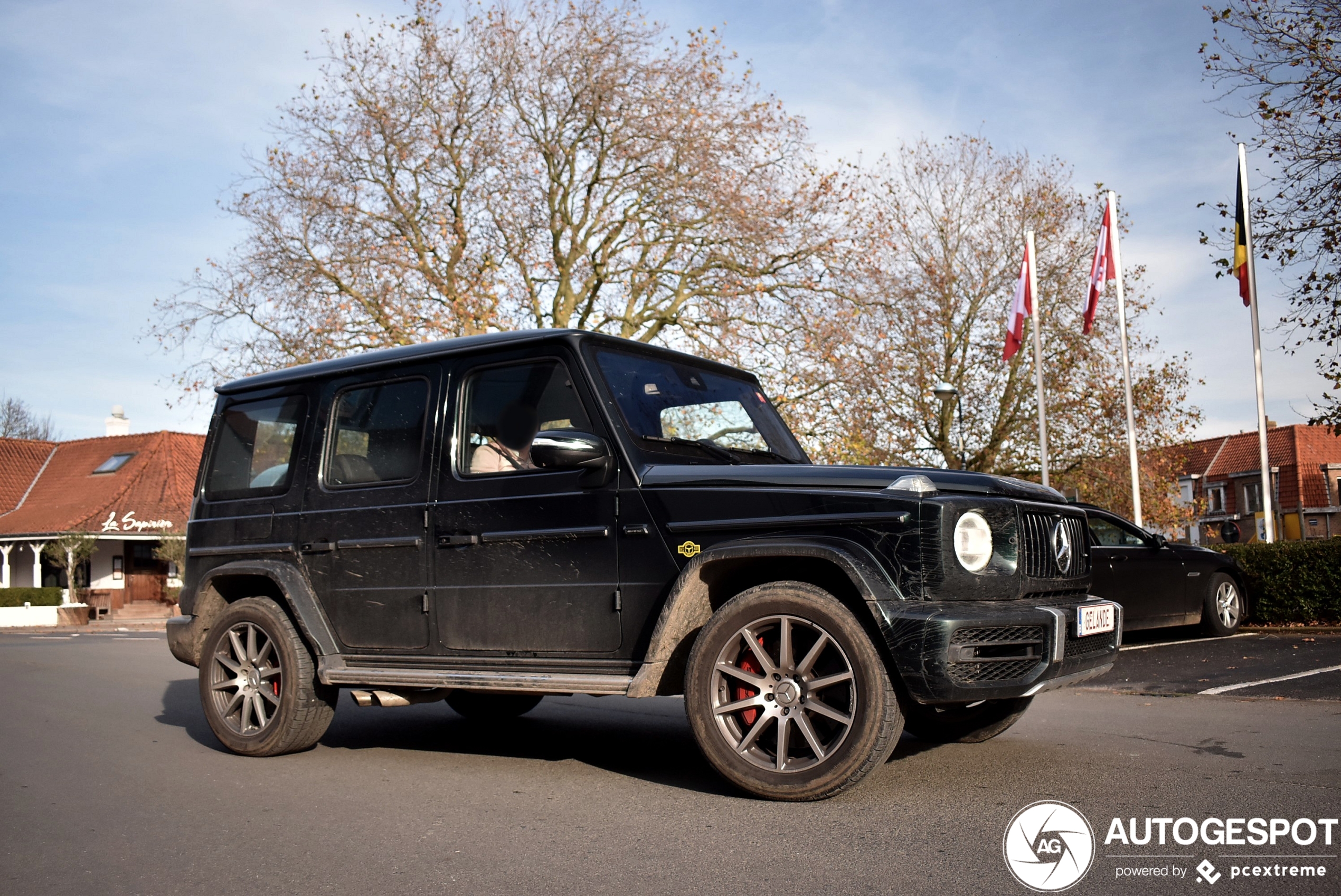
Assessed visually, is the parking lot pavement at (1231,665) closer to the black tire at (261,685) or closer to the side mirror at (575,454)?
the side mirror at (575,454)

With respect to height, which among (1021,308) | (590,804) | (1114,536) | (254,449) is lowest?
(590,804)

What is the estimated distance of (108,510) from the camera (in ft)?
129

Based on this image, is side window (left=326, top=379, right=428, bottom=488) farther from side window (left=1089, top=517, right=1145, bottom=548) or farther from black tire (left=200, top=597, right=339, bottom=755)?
side window (left=1089, top=517, right=1145, bottom=548)

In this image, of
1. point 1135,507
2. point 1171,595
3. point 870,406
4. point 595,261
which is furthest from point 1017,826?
point 870,406

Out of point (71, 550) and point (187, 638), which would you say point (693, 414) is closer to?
point (187, 638)

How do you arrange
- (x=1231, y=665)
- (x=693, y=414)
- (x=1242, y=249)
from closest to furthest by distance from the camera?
1. (x=693, y=414)
2. (x=1231, y=665)
3. (x=1242, y=249)

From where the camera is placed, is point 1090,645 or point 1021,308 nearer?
point 1090,645

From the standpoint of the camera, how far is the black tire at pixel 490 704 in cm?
741

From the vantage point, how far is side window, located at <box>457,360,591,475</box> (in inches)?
217

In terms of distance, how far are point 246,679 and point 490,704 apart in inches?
68.7

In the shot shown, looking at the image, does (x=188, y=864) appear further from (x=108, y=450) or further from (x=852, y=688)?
(x=108, y=450)

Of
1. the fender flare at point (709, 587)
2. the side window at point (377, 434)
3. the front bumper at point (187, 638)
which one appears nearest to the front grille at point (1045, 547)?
the fender flare at point (709, 587)

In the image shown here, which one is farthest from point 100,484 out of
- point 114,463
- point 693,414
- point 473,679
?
point 693,414

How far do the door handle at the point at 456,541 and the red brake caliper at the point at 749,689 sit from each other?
1.57 m
